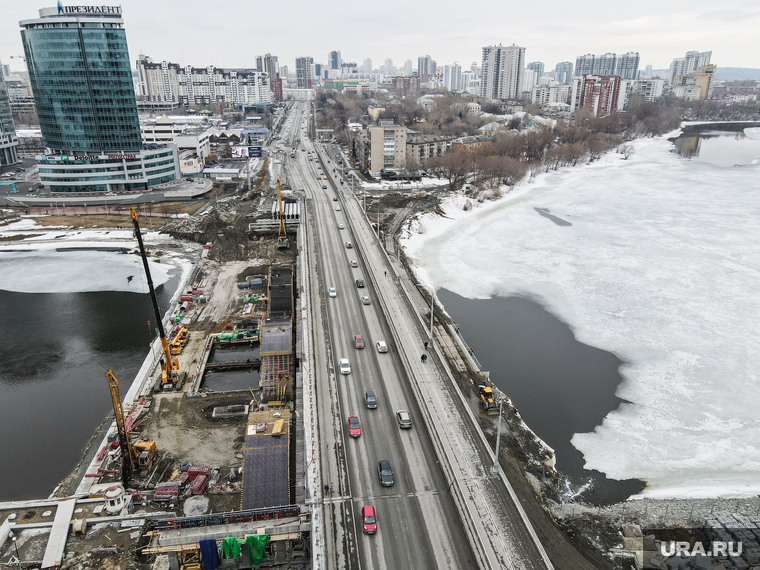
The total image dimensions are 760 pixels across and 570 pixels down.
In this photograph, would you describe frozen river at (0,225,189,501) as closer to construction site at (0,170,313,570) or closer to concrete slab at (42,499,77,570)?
construction site at (0,170,313,570)

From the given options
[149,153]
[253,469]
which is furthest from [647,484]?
[149,153]

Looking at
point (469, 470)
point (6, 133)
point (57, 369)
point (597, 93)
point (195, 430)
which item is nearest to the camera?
point (469, 470)

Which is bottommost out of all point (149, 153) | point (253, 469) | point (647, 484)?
point (647, 484)

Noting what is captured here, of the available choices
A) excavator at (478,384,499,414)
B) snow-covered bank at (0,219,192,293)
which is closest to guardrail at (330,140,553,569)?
excavator at (478,384,499,414)

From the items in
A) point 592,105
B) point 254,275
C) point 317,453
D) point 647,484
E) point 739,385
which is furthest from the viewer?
point 592,105

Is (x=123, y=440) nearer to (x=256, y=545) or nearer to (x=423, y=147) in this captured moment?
(x=256, y=545)

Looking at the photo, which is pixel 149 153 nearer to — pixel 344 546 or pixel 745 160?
pixel 344 546

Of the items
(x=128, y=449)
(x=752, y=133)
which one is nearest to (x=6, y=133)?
(x=128, y=449)
